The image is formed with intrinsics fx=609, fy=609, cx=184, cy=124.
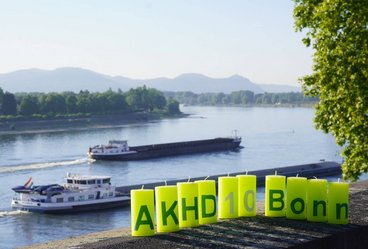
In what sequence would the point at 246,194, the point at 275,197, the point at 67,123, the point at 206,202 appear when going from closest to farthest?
the point at 206,202, the point at 246,194, the point at 275,197, the point at 67,123

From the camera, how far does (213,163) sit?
79.6 meters

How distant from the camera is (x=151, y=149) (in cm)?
8762

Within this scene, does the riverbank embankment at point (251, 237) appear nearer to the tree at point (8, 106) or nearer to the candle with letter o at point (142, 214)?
the candle with letter o at point (142, 214)

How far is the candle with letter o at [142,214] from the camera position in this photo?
14.2m

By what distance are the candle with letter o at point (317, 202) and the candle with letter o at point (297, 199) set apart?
0.15 metres

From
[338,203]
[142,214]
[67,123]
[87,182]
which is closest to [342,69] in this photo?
[338,203]

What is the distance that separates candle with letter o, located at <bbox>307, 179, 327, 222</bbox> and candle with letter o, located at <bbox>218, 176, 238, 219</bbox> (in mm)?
1886

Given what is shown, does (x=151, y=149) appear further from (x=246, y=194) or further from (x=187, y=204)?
(x=187, y=204)

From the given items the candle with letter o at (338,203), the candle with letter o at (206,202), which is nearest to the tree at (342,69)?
the candle with letter o at (338,203)

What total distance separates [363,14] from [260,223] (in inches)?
228

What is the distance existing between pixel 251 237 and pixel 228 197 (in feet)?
7.20

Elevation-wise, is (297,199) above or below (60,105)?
below

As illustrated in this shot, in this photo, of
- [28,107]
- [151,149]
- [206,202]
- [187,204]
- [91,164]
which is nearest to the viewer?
[187,204]

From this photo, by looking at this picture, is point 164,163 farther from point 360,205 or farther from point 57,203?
point 360,205
